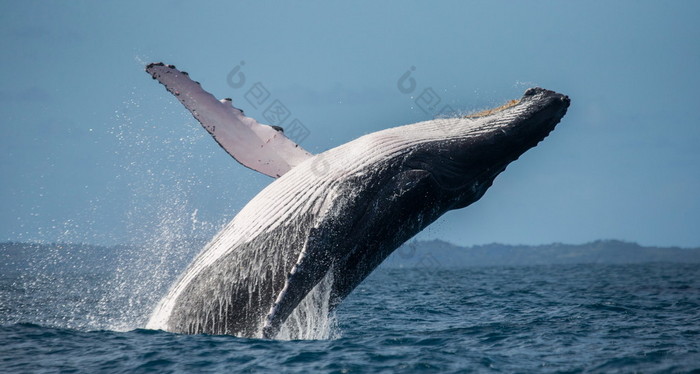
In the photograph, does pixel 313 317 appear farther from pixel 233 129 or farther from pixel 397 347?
pixel 233 129

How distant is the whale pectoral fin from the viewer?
32.6 feet

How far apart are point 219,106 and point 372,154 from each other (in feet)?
9.43

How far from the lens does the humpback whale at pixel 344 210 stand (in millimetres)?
8352

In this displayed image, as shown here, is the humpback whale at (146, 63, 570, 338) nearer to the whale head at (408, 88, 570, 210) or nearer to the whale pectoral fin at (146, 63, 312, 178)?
the whale head at (408, 88, 570, 210)

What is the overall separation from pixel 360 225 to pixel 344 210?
279 mm

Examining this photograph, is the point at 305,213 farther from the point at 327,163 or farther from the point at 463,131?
the point at 463,131

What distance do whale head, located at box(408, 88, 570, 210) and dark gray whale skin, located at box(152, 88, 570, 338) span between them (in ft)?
0.04

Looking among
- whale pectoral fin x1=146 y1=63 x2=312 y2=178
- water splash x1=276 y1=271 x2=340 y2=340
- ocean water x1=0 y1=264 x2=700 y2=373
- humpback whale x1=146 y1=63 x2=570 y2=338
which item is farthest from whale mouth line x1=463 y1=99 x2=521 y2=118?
ocean water x1=0 y1=264 x2=700 y2=373

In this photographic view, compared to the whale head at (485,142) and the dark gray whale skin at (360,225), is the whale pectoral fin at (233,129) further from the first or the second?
the whale head at (485,142)

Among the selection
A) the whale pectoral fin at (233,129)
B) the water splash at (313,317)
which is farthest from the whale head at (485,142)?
the whale pectoral fin at (233,129)

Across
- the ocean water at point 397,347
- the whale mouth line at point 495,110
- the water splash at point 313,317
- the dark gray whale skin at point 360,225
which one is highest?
the whale mouth line at point 495,110

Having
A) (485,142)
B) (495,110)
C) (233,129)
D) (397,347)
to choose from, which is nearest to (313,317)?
(397,347)

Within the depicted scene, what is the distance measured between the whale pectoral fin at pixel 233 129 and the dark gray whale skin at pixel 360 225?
1.58m

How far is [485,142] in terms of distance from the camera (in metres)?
8.70
